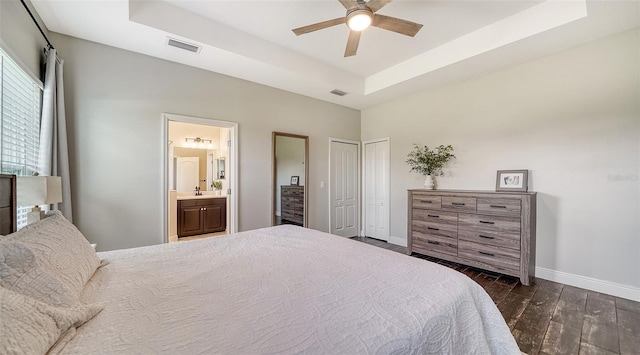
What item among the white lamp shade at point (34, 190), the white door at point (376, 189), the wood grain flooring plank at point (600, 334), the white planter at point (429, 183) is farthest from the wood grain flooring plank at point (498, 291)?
the white lamp shade at point (34, 190)

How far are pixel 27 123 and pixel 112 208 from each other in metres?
1.07

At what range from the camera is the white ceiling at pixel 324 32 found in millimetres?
2365

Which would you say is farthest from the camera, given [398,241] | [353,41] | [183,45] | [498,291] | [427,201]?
[398,241]

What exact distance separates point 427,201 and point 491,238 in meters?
0.92

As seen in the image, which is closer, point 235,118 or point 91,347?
point 91,347

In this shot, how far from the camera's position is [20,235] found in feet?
3.46

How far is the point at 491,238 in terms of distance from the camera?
3.07m

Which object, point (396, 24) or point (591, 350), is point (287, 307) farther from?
point (396, 24)

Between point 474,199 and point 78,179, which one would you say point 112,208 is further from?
point 474,199

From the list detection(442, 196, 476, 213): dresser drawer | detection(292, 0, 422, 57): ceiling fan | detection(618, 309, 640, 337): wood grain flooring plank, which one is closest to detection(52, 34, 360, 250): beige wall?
detection(292, 0, 422, 57): ceiling fan

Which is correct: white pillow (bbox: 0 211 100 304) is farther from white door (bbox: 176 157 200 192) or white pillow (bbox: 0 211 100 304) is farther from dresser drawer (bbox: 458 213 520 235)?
white door (bbox: 176 157 200 192)

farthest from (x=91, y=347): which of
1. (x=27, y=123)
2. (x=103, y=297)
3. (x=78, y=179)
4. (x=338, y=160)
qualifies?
(x=338, y=160)

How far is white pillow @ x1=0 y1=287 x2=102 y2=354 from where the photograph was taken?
2.05ft

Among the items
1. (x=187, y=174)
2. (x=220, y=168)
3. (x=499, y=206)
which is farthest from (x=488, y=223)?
(x=187, y=174)
